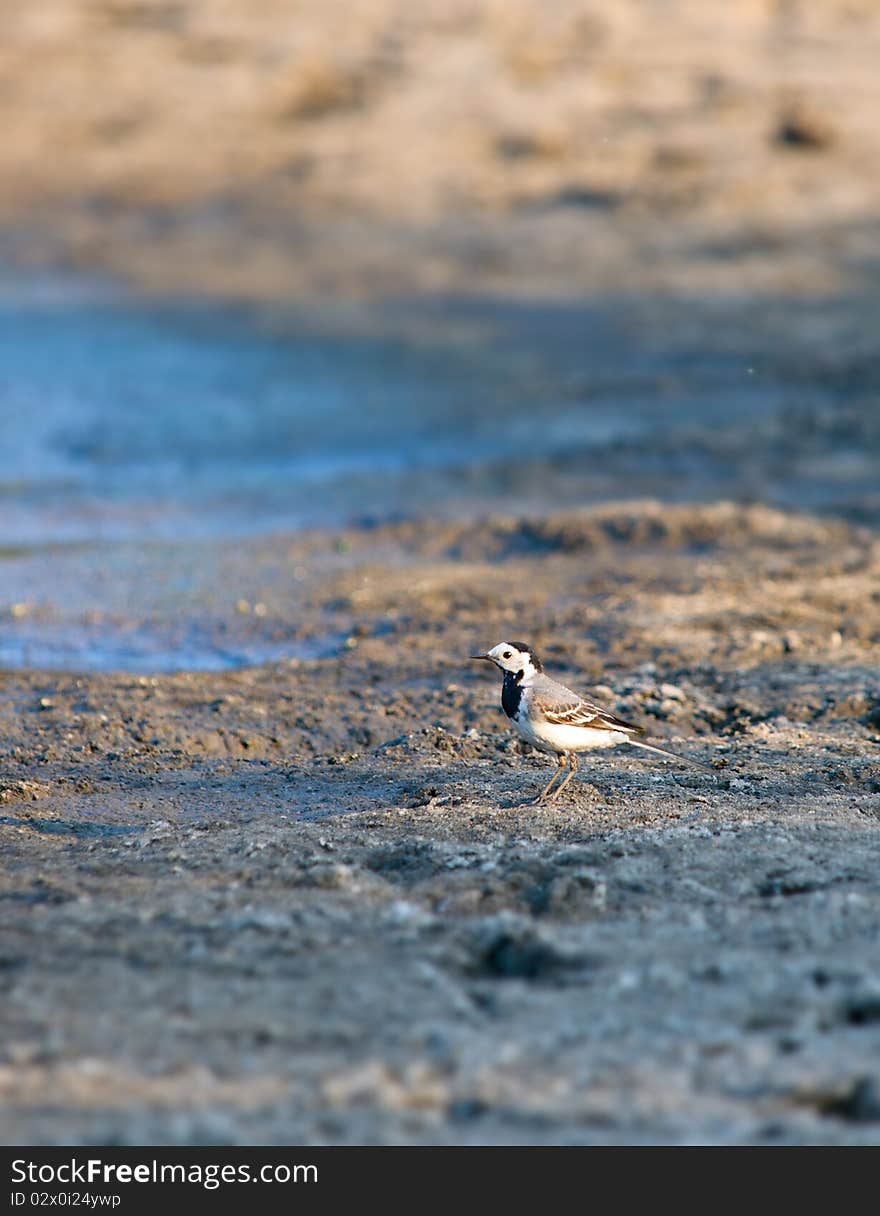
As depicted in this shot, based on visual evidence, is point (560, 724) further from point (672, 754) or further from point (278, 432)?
point (278, 432)

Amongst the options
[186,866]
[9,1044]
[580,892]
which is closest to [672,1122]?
[580,892]

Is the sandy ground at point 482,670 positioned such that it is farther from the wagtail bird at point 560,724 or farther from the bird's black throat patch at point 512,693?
the bird's black throat patch at point 512,693

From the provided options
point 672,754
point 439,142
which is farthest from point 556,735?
point 439,142

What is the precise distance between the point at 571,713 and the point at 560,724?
0.22ft

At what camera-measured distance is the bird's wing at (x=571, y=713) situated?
628 centimetres

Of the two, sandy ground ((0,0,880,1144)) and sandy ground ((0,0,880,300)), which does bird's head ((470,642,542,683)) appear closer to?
sandy ground ((0,0,880,1144))

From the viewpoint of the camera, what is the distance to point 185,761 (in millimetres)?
7043

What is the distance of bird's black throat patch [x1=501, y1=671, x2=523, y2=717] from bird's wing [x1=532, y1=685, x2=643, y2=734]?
0.10m

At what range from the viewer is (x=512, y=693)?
21.3ft

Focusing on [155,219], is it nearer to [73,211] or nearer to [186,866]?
[73,211]

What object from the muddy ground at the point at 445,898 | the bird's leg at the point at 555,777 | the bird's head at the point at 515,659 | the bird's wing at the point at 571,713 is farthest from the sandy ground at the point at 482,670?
the bird's head at the point at 515,659

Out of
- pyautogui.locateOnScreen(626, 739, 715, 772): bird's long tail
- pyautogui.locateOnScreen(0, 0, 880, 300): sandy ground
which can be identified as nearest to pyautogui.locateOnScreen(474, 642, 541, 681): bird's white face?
pyautogui.locateOnScreen(626, 739, 715, 772): bird's long tail

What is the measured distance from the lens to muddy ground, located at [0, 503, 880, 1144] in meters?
4.02

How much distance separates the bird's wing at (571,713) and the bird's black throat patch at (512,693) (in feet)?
0.34
